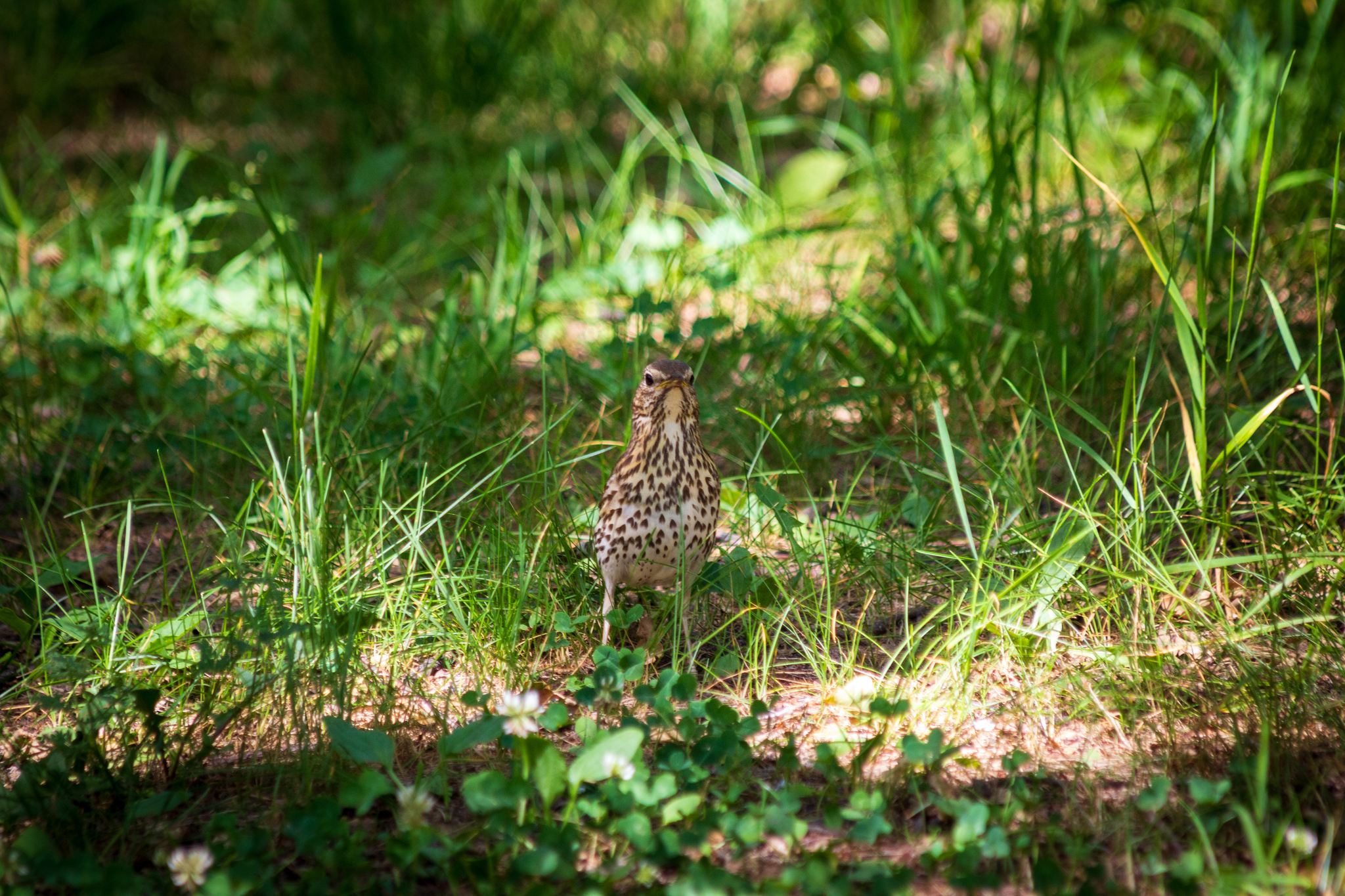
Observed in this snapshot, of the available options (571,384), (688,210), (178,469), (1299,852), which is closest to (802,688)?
(1299,852)

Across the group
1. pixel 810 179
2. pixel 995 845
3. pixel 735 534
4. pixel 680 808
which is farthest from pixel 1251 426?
pixel 810 179

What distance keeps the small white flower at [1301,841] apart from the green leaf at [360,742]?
1688 mm

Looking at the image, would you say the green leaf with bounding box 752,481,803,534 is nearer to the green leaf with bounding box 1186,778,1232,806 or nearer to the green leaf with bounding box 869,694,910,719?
the green leaf with bounding box 869,694,910,719

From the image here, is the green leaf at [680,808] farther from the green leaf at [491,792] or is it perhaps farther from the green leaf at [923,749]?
the green leaf at [923,749]

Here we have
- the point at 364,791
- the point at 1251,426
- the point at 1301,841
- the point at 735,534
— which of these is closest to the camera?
the point at 1301,841

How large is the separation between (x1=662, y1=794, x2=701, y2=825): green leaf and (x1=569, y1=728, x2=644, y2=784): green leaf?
129 millimetres

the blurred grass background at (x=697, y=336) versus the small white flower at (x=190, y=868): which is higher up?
the blurred grass background at (x=697, y=336)

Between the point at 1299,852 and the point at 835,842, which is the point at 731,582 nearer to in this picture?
the point at 835,842

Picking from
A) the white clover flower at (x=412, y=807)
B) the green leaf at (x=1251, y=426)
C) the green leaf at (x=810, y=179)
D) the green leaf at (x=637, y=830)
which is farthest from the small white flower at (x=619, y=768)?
the green leaf at (x=810, y=179)

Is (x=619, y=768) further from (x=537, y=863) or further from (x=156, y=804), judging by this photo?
(x=156, y=804)

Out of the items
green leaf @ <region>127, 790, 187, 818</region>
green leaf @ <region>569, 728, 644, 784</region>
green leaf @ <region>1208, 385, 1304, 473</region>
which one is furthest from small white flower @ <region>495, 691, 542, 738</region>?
green leaf @ <region>1208, 385, 1304, 473</region>

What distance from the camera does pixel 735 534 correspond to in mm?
3482

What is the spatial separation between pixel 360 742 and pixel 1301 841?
69.9 inches

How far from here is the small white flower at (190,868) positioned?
6.59ft
